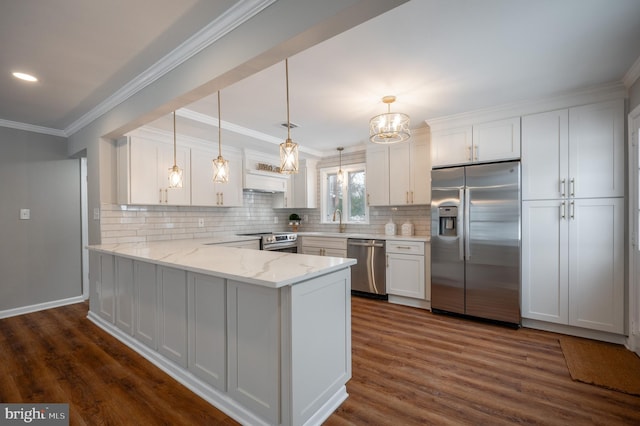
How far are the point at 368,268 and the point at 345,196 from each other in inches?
60.3

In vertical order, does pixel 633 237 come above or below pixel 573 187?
below

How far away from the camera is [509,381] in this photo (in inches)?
85.7

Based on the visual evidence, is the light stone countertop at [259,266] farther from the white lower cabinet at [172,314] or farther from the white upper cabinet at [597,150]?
the white upper cabinet at [597,150]

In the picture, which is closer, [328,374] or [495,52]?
[328,374]

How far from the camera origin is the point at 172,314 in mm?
2225

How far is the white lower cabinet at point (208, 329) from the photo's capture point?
1858 millimetres

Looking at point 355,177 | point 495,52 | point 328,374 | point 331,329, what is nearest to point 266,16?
point 495,52

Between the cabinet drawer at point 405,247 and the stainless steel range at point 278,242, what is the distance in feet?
5.42

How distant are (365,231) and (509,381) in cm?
311

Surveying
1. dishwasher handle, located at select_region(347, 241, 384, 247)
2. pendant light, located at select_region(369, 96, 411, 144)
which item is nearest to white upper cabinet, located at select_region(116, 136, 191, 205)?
dishwasher handle, located at select_region(347, 241, 384, 247)

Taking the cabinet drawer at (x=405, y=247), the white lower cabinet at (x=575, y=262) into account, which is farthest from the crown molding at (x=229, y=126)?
the white lower cabinet at (x=575, y=262)

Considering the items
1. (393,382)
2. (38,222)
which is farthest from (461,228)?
(38,222)

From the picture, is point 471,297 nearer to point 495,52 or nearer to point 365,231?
point 365,231

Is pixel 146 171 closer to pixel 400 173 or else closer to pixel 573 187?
pixel 400 173
